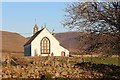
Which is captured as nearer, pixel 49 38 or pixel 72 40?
pixel 72 40

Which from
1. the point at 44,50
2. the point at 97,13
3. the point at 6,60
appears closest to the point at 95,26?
the point at 97,13

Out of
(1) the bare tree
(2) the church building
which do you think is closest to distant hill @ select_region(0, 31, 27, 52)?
(2) the church building

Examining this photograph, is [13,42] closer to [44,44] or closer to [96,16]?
[44,44]

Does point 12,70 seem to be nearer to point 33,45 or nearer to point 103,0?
point 103,0

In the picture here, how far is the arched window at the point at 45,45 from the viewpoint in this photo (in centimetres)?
5544

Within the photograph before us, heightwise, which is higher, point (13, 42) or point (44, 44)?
Result: point (13, 42)

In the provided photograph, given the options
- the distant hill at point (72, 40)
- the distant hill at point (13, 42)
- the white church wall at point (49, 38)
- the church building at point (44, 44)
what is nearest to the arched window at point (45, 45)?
the church building at point (44, 44)

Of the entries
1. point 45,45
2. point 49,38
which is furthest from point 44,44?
point 49,38

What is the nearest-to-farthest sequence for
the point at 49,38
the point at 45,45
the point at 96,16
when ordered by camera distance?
1. the point at 96,16
2. the point at 45,45
3. the point at 49,38

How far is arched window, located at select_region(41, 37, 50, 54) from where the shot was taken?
182 feet

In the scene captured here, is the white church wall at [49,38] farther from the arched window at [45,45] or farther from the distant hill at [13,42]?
the distant hill at [13,42]

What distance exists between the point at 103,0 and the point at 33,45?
37139mm

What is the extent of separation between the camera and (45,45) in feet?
183

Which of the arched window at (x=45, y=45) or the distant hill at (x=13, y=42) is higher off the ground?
the distant hill at (x=13, y=42)
